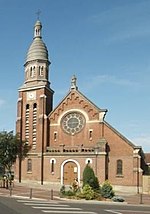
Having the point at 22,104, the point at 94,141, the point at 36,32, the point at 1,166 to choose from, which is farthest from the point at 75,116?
the point at 36,32

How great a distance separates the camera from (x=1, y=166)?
45.4 meters

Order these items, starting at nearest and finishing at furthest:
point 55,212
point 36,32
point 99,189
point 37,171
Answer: point 55,212
point 99,189
point 37,171
point 36,32

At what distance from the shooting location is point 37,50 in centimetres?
5191

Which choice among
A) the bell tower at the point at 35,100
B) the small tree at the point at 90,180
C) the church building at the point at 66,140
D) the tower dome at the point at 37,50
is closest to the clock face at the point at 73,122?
the church building at the point at 66,140

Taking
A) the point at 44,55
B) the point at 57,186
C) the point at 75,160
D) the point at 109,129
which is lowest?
the point at 57,186

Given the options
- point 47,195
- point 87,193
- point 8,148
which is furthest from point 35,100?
point 87,193

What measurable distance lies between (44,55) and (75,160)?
1641 centimetres

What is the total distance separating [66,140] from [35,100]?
7189 mm

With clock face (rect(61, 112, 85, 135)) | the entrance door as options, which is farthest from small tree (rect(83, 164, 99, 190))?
clock face (rect(61, 112, 85, 135))

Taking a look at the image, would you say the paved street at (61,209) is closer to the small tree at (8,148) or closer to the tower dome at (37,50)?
the small tree at (8,148)

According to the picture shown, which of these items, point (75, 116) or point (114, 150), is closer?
point (114, 150)

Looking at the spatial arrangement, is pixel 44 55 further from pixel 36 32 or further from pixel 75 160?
pixel 75 160

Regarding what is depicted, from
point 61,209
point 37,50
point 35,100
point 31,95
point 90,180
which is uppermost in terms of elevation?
point 37,50

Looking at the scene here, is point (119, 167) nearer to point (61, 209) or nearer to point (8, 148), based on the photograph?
point (8, 148)
